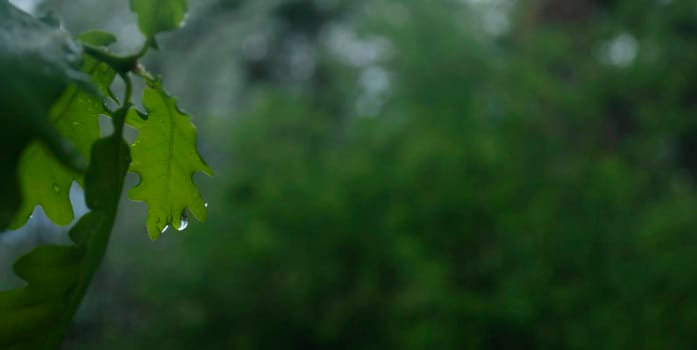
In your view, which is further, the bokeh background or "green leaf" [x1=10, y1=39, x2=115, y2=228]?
the bokeh background

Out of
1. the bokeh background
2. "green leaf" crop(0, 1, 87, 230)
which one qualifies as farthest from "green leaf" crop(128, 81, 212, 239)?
the bokeh background

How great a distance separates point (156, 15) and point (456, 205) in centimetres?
442

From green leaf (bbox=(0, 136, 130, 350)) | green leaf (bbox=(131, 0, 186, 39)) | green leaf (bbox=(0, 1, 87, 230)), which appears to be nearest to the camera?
green leaf (bbox=(0, 1, 87, 230))

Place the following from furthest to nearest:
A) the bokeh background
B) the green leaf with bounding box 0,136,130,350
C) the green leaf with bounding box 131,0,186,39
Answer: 1. the bokeh background
2. the green leaf with bounding box 131,0,186,39
3. the green leaf with bounding box 0,136,130,350

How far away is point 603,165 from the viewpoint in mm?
5297

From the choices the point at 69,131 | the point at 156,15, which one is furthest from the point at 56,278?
the point at 156,15

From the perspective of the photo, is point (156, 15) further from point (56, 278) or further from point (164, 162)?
point (56, 278)

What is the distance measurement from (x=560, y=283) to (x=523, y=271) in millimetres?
284

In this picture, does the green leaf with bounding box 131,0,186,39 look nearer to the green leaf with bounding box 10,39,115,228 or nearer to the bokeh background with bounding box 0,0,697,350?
the green leaf with bounding box 10,39,115,228

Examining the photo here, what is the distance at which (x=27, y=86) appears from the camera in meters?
0.51

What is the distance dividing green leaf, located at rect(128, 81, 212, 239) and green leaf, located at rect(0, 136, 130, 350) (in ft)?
0.40

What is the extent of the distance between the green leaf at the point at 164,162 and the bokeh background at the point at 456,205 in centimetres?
393

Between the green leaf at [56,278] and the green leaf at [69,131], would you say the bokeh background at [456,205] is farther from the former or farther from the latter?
the green leaf at [56,278]

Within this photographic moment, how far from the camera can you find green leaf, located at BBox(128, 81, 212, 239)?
0.84 metres
